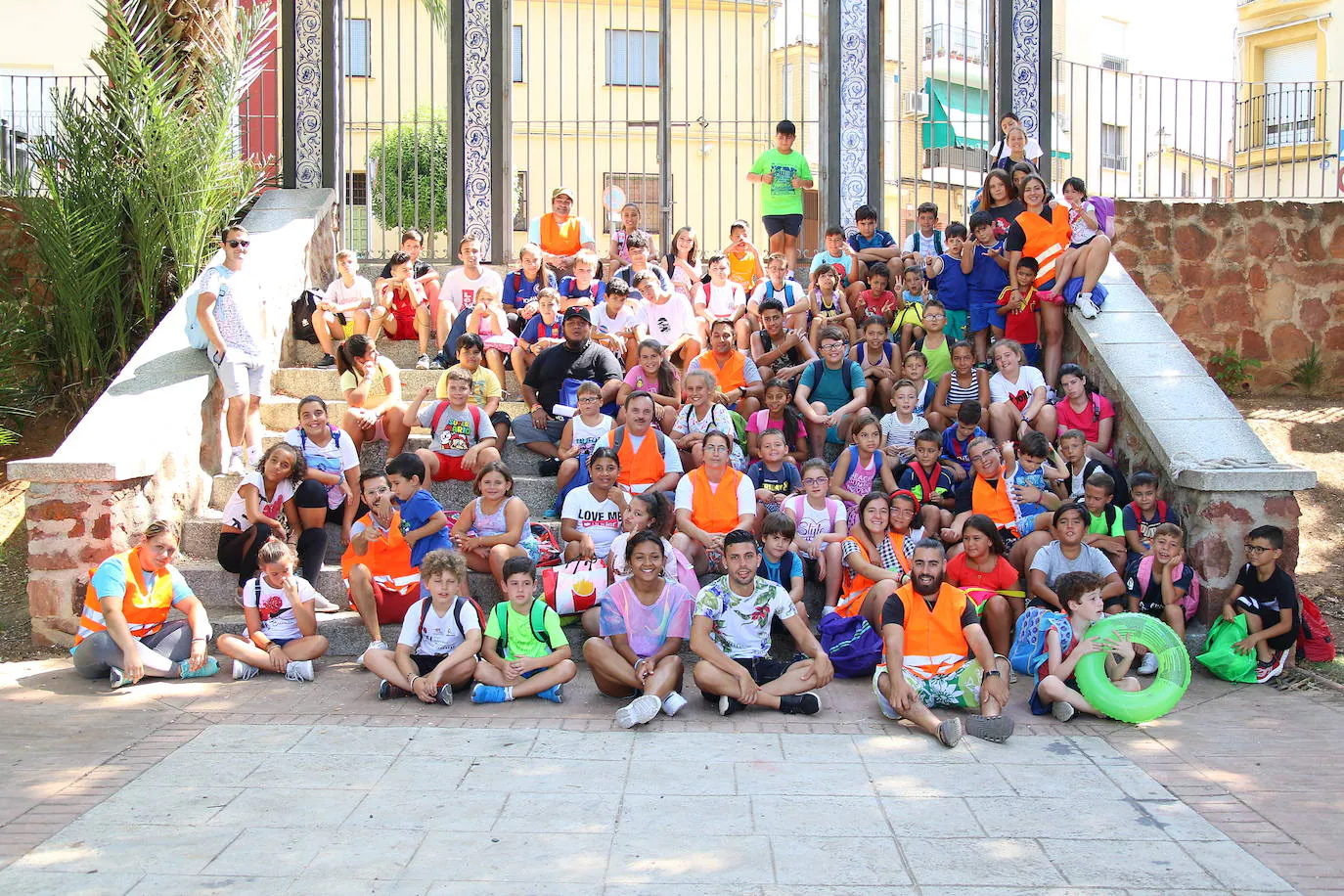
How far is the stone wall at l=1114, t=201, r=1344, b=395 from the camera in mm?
13328

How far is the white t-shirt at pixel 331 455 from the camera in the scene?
26.3ft

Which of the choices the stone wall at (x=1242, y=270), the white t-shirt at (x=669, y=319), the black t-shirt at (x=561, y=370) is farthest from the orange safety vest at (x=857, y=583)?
the stone wall at (x=1242, y=270)

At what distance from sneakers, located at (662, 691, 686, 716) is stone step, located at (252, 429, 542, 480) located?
2912 mm

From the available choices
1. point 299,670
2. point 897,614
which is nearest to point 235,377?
point 299,670

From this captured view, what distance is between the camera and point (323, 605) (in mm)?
7508

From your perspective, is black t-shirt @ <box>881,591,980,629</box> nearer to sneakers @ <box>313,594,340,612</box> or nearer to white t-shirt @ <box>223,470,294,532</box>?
sneakers @ <box>313,594,340,612</box>

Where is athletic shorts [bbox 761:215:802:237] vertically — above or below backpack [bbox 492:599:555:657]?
above

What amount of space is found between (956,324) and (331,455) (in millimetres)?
4977

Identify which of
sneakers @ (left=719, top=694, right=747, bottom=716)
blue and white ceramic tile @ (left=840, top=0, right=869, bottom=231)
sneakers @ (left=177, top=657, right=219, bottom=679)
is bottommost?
sneakers @ (left=719, top=694, right=747, bottom=716)

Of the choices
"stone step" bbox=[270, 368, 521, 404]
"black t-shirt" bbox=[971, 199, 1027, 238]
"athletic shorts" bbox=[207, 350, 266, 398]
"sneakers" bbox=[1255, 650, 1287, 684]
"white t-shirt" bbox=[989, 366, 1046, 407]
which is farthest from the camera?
"black t-shirt" bbox=[971, 199, 1027, 238]

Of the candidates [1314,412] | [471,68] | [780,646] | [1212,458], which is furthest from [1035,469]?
[471,68]

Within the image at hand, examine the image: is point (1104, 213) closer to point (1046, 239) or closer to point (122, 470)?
point (1046, 239)

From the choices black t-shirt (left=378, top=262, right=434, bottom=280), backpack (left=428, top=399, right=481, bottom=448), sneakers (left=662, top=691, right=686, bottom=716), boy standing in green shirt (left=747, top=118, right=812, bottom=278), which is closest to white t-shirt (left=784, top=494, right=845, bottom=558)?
sneakers (left=662, top=691, right=686, bottom=716)

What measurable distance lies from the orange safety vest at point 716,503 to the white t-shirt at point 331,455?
2115 millimetres
